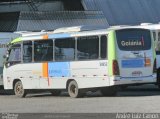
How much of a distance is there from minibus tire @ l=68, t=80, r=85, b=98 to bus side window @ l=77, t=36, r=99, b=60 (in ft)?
3.40

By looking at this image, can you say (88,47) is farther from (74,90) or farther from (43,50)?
(43,50)

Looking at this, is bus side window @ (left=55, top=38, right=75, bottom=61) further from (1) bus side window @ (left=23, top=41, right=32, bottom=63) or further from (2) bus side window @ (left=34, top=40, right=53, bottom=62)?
(1) bus side window @ (left=23, top=41, right=32, bottom=63)

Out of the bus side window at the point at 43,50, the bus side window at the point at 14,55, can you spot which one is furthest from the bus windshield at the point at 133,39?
the bus side window at the point at 14,55

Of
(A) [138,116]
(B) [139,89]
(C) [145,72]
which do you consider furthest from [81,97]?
(A) [138,116]

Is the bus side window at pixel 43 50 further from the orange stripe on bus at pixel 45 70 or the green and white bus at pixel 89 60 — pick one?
the orange stripe on bus at pixel 45 70

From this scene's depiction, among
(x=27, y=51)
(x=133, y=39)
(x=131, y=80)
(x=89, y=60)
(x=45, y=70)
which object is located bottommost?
(x=131, y=80)

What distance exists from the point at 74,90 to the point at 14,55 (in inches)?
153

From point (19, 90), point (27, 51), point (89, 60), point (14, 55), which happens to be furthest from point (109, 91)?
point (14, 55)

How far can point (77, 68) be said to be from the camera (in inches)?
893

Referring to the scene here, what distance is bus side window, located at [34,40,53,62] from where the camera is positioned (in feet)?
78.1

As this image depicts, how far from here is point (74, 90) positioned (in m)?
22.9

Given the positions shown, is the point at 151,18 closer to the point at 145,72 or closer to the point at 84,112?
the point at 145,72

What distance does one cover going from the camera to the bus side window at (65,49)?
2294 cm

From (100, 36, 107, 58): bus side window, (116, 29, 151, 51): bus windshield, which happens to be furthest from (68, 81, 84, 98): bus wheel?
(116, 29, 151, 51): bus windshield
